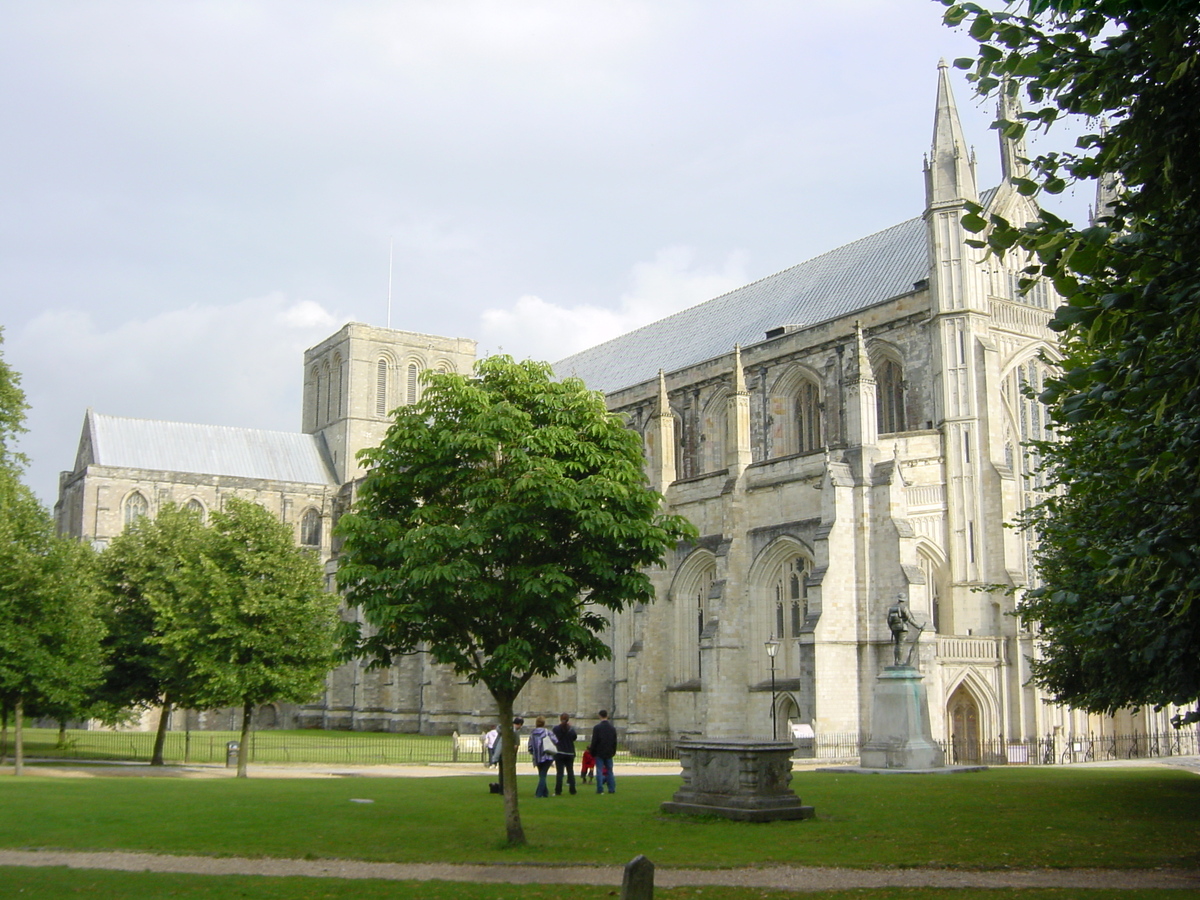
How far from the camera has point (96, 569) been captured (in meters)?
38.3

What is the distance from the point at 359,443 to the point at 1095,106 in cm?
7393

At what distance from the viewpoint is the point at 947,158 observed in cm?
3788

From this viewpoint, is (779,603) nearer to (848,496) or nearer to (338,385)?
(848,496)

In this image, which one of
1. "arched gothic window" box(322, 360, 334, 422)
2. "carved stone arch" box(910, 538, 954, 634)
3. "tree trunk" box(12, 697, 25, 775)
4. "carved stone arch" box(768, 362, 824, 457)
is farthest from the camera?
"arched gothic window" box(322, 360, 334, 422)

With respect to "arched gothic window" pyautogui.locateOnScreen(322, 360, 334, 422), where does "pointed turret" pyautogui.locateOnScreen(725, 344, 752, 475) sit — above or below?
below

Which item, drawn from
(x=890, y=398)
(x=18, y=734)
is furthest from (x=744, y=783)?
(x=890, y=398)

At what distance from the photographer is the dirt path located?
13.0m

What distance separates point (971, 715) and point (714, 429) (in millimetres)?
18953

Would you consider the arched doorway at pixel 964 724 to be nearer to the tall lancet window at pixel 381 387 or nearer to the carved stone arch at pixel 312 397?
the tall lancet window at pixel 381 387

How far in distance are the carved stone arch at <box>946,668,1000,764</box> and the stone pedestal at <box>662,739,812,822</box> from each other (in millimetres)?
16503

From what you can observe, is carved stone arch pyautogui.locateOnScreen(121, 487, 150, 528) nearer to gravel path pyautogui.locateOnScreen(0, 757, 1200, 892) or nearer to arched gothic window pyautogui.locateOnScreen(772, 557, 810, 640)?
arched gothic window pyautogui.locateOnScreen(772, 557, 810, 640)

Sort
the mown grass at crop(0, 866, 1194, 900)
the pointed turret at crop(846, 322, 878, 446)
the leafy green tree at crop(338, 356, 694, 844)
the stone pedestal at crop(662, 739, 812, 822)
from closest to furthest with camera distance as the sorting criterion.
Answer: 1. the mown grass at crop(0, 866, 1194, 900)
2. the leafy green tree at crop(338, 356, 694, 844)
3. the stone pedestal at crop(662, 739, 812, 822)
4. the pointed turret at crop(846, 322, 878, 446)

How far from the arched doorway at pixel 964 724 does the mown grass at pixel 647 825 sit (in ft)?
26.7

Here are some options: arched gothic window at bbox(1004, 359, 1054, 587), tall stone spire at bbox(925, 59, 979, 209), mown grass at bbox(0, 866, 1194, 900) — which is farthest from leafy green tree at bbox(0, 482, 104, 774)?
tall stone spire at bbox(925, 59, 979, 209)
